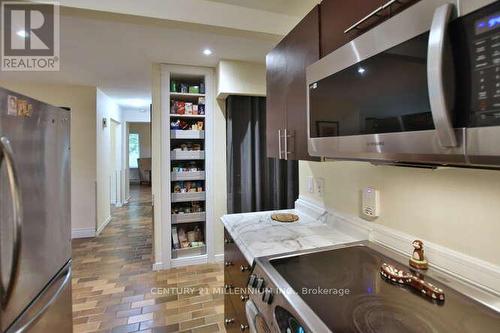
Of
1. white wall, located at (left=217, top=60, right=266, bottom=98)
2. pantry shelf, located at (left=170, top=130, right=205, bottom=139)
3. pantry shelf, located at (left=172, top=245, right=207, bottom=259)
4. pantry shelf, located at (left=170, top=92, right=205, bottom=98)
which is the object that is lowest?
pantry shelf, located at (left=172, top=245, right=207, bottom=259)

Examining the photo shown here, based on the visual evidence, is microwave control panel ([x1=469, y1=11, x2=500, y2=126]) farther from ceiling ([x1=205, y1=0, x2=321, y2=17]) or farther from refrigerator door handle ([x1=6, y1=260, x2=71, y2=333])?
refrigerator door handle ([x1=6, y1=260, x2=71, y2=333])

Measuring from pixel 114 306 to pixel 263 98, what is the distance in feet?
8.71

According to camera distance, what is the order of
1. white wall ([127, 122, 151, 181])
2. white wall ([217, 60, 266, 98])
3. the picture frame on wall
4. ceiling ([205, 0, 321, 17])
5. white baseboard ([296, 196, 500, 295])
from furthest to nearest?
white wall ([127, 122, 151, 181]), white wall ([217, 60, 266, 98]), ceiling ([205, 0, 321, 17]), the picture frame on wall, white baseboard ([296, 196, 500, 295])

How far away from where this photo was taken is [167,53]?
2.65 metres

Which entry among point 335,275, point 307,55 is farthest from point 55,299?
point 307,55

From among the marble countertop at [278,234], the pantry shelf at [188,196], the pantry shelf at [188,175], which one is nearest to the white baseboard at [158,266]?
the pantry shelf at [188,196]

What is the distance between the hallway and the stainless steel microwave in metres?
1.92

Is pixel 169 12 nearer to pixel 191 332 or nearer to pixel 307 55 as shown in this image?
pixel 307 55

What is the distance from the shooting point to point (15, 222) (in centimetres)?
96

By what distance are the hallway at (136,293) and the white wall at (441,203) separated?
1.59m

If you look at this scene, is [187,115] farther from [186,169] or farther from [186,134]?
[186,169]

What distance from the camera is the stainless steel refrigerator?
96 cm

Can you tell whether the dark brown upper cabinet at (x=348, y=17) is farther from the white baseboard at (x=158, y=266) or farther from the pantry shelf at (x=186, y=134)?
the white baseboard at (x=158, y=266)

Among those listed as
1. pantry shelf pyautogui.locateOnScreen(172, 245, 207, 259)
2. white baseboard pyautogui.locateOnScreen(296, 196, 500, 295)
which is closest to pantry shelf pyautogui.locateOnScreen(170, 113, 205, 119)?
pantry shelf pyautogui.locateOnScreen(172, 245, 207, 259)
